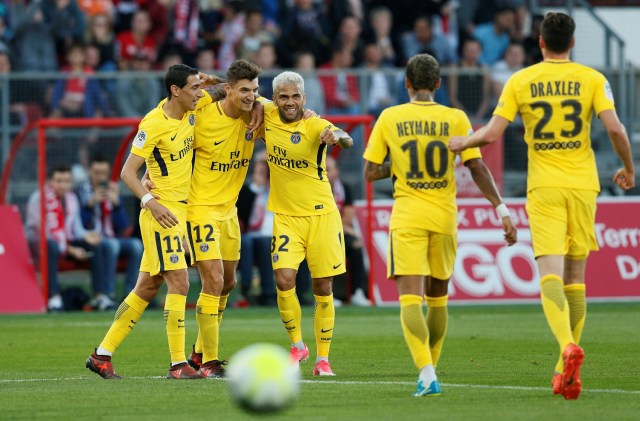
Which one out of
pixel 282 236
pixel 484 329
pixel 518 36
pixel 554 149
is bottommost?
pixel 484 329

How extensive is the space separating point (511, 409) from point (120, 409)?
2482mm

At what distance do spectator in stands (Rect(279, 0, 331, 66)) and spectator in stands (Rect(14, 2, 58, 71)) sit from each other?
3836mm

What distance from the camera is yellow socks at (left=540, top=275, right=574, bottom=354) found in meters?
8.89

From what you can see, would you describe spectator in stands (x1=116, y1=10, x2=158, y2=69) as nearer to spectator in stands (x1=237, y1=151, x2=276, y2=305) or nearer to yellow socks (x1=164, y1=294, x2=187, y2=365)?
spectator in stands (x1=237, y1=151, x2=276, y2=305)

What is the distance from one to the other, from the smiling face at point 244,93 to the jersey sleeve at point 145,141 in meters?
0.81

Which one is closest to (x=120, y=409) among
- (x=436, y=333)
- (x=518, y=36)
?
(x=436, y=333)

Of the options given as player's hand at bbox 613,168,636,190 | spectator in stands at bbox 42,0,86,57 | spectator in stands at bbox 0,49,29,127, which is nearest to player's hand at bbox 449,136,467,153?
player's hand at bbox 613,168,636,190

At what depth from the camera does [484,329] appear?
1551cm

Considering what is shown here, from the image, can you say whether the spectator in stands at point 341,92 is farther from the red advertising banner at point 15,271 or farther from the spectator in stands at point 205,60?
the red advertising banner at point 15,271

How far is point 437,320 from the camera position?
31.8ft

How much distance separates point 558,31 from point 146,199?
3477mm

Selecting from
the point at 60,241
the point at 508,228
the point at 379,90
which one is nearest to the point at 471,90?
the point at 379,90

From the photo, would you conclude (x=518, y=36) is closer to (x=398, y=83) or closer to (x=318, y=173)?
(x=398, y=83)

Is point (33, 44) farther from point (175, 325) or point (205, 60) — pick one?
point (175, 325)
